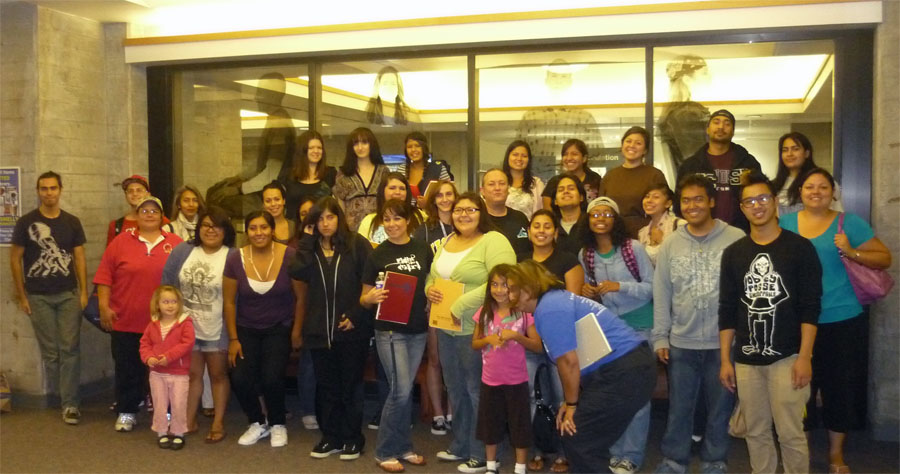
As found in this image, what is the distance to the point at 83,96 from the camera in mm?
6641

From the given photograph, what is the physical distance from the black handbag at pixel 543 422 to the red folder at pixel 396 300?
0.86 meters

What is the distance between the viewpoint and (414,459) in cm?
470

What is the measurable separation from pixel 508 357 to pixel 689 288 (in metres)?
1.08

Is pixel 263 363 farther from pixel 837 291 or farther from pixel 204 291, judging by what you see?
pixel 837 291

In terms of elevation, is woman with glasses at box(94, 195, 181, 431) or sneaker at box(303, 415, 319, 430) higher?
woman with glasses at box(94, 195, 181, 431)

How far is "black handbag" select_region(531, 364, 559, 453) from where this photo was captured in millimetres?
4609

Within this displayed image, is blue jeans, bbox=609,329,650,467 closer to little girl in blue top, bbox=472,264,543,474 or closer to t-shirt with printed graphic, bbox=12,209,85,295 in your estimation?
little girl in blue top, bbox=472,264,543,474

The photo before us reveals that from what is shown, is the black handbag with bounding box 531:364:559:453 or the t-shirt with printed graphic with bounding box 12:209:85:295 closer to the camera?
the black handbag with bounding box 531:364:559:453

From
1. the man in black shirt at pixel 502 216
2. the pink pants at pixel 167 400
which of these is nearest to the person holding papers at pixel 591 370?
the man in black shirt at pixel 502 216

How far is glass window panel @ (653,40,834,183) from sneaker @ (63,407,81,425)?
4843 millimetres

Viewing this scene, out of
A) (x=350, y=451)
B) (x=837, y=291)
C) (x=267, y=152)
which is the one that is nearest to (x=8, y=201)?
(x=267, y=152)

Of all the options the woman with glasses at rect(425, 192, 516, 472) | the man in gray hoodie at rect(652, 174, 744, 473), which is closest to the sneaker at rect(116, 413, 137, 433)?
the woman with glasses at rect(425, 192, 516, 472)

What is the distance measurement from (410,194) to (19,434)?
3253 millimetres

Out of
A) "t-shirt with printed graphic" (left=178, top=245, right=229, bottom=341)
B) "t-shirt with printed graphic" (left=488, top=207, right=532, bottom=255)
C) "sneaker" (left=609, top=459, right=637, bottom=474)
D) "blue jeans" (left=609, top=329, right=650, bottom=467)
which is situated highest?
"t-shirt with printed graphic" (left=488, top=207, right=532, bottom=255)
